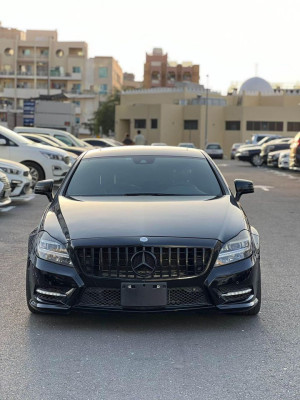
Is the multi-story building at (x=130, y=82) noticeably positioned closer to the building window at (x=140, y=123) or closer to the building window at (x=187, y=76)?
the building window at (x=187, y=76)

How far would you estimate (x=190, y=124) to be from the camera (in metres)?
102

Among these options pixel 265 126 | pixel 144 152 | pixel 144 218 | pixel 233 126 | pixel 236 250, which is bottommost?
pixel 236 250

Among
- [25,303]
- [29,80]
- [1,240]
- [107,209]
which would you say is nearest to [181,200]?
[107,209]

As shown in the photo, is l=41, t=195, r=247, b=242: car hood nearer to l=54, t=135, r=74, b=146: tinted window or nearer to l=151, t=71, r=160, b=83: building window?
l=54, t=135, r=74, b=146: tinted window

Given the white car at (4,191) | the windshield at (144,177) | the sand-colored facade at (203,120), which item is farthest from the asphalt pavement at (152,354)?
the sand-colored facade at (203,120)

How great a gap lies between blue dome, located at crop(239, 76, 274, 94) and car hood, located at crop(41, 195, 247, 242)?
108043mm

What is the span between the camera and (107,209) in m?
6.14

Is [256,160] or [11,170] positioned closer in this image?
[11,170]

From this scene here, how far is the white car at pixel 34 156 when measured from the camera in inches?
733

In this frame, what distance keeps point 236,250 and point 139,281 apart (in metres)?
0.78

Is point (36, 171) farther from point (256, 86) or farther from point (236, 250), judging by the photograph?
point (256, 86)

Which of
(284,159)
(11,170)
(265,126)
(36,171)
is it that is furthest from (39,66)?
(11,170)

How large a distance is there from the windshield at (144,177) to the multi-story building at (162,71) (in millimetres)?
130559

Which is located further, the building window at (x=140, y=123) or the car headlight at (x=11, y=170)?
the building window at (x=140, y=123)
